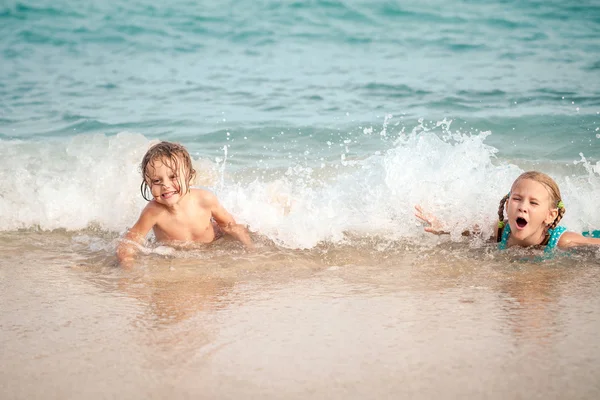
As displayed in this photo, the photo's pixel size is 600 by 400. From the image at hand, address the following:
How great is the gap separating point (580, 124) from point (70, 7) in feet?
43.9

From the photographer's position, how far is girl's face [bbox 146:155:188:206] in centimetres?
460

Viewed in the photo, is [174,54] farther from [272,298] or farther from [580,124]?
[272,298]

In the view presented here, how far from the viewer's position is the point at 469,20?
15.6 m

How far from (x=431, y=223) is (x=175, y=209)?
1.79 m

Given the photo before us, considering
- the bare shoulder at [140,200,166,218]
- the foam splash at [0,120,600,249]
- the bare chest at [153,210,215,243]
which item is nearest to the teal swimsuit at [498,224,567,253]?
the foam splash at [0,120,600,249]

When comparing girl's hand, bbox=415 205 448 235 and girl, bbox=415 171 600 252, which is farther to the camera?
girl's hand, bbox=415 205 448 235

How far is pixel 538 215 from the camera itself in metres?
4.34

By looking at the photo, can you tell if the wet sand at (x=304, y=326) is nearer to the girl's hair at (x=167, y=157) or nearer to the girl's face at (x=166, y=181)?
the girl's face at (x=166, y=181)

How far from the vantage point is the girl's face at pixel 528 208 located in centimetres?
431

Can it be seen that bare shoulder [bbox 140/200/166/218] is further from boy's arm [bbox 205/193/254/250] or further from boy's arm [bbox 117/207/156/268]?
boy's arm [bbox 205/193/254/250]

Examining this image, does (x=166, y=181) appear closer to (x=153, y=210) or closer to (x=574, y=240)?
(x=153, y=210)

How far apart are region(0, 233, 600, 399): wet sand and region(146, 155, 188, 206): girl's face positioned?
49 cm

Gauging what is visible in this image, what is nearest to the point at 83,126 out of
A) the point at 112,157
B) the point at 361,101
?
the point at 112,157

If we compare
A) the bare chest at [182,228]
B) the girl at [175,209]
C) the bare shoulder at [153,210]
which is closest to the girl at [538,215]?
the girl at [175,209]
